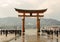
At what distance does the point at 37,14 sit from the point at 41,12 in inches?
38.7

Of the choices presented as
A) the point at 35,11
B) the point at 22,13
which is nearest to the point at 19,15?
the point at 22,13

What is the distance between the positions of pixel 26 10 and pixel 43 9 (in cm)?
370

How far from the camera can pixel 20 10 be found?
114 feet

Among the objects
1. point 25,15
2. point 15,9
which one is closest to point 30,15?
point 25,15

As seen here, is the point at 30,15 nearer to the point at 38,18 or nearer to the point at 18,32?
the point at 38,18

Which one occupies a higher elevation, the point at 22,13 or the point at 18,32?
the point at 22,13

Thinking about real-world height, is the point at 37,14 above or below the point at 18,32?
above

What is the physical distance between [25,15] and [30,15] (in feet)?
3.58

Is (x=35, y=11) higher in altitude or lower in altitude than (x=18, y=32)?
higher

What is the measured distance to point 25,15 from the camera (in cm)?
3566

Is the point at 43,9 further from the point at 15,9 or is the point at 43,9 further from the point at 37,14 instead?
the point at 15,9

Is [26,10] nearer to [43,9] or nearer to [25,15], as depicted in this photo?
[25,15]

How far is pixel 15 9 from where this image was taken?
1368 inches

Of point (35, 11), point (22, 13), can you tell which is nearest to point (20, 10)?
point (22, 13)
